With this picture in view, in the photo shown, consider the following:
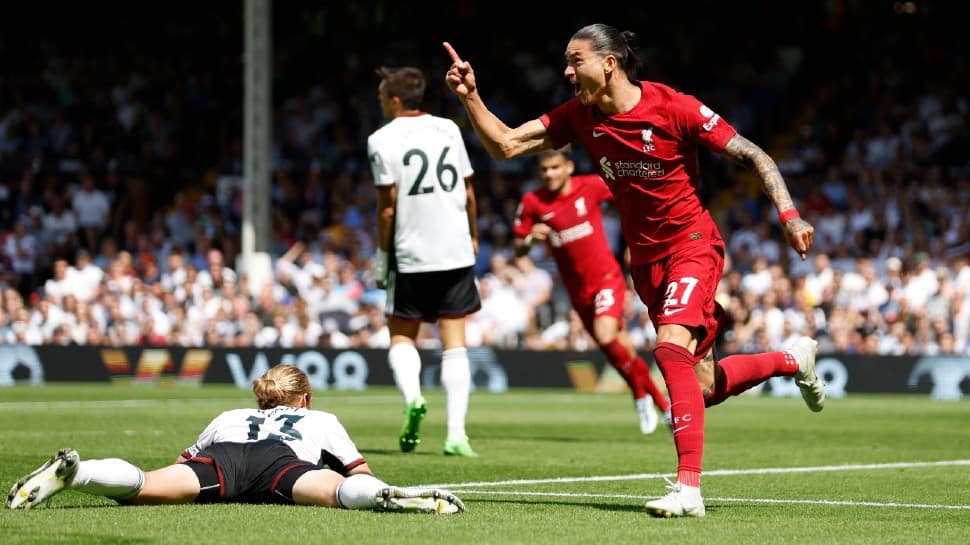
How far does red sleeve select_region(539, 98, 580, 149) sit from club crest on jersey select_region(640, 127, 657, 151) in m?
0.43

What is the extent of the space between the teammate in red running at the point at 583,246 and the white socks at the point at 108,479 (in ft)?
22.5

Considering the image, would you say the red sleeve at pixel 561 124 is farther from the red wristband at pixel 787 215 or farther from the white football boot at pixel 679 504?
the white football boot at pixel 679 504

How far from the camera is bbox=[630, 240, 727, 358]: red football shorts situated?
7.48 m

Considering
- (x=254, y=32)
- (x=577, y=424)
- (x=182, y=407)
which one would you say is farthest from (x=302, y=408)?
(x=254, y=32)

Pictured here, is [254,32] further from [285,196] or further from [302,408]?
[302,408]

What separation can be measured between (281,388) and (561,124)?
1914 millimetres

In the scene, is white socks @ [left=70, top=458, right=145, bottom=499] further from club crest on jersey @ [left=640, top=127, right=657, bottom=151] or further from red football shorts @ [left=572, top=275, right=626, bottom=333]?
red football shorts @ [left=572, top=275, right=626, bottom=333]

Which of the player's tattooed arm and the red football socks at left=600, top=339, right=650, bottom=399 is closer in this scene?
the player's tattooed arm

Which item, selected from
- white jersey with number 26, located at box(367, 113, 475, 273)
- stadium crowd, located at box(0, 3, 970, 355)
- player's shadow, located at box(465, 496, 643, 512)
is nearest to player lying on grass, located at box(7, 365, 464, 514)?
player's shadow, located at box(465, 496, 643, 512)

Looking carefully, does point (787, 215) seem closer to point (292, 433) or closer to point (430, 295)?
point (292, 433)

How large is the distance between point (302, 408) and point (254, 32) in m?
19.0

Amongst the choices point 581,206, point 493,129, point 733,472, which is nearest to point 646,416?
point 581,206

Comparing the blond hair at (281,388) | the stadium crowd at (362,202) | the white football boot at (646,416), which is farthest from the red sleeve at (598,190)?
the stadium crowd at (362,202)

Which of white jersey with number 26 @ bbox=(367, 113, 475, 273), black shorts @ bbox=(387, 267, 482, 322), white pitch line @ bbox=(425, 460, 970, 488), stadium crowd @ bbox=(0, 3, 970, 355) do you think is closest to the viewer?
white pitch line @ bbox=(425, 460, 970, 488)
